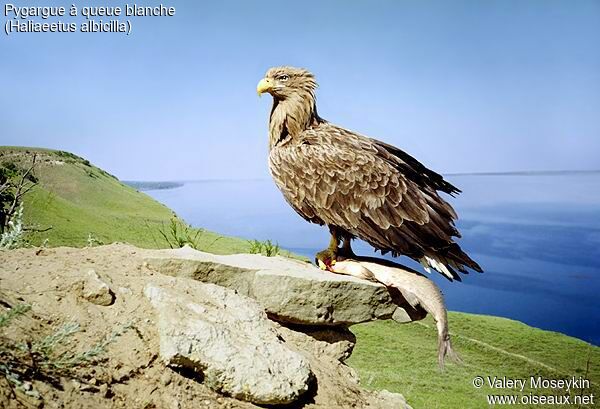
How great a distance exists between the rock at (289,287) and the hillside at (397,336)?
278 centimetres

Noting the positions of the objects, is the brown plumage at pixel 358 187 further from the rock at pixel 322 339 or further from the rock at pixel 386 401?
the rock at pixel 386 401

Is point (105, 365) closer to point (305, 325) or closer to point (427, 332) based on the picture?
point (305, 325)

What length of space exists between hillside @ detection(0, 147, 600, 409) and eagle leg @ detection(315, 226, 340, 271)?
272cm

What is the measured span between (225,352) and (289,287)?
3.93 feet

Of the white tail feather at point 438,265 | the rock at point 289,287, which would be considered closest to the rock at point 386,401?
the rock at point 289,287

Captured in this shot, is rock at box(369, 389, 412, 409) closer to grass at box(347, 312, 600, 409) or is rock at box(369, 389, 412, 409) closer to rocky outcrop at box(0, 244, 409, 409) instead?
rocky outcrop at box(0, 244, 409, 409)

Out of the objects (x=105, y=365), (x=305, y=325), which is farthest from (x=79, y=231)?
(x=105, y=365)

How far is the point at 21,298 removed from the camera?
2.98 meters

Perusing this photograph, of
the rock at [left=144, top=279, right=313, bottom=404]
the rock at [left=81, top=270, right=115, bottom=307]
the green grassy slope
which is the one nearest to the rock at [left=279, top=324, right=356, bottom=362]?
the rock at [left=144, top=279, right=313, bottom=404]

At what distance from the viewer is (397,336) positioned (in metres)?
9.59

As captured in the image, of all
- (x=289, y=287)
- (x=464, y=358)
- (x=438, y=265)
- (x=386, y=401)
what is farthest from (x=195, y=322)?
(x=464, y=358)

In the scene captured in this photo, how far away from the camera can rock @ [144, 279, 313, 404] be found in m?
3.00

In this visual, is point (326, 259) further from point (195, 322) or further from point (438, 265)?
point (195, 322)

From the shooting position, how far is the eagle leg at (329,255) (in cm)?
484
